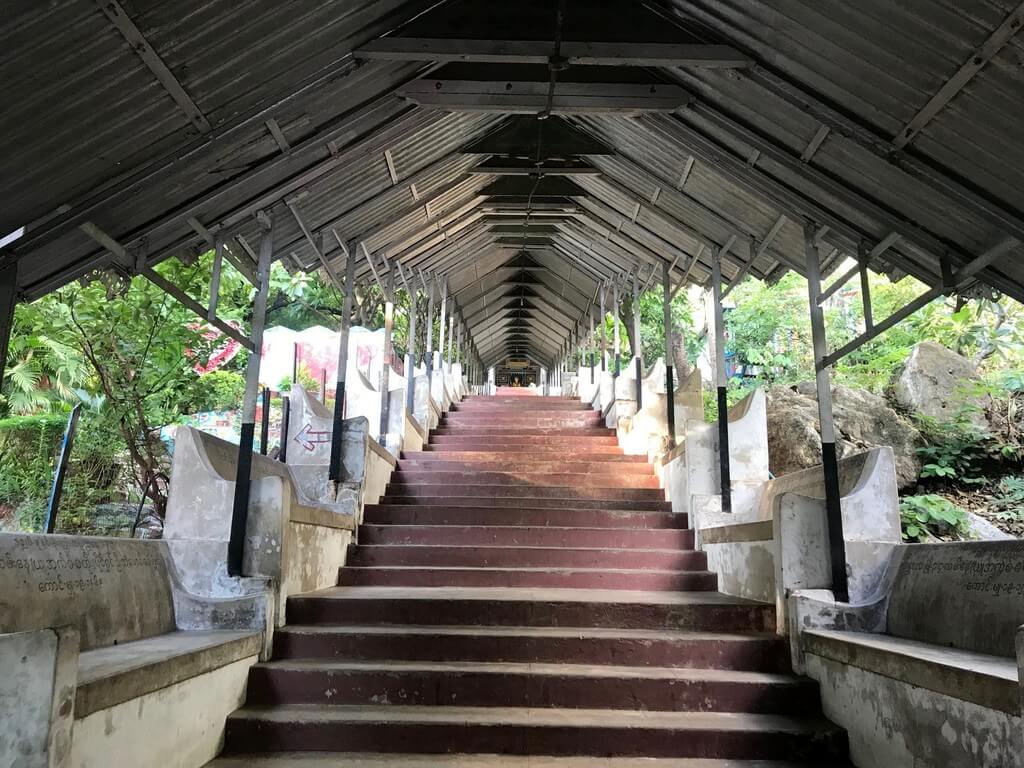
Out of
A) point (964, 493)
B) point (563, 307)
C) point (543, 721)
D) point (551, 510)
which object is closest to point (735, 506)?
point (551, 510)

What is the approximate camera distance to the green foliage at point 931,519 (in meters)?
7.64

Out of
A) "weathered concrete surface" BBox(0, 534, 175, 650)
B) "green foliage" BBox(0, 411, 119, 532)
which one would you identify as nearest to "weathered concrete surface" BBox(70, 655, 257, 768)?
"weathered concrete surface" BBox(0, 534, 175, 650)

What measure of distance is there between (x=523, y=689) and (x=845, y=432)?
705cm

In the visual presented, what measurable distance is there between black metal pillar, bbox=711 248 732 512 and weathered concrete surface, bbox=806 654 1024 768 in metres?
2.18

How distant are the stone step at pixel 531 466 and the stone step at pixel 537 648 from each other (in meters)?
3.55

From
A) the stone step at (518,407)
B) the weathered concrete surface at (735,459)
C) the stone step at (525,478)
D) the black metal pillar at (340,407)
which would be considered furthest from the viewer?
the stone step at (518,407)

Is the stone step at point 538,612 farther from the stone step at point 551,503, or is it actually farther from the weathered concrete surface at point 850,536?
the stone step at point 551,503

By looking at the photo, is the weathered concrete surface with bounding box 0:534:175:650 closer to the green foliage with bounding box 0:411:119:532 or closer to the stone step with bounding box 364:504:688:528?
the stone step with bounding box 364:504:688:528

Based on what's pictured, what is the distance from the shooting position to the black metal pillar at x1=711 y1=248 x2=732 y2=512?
233 inches

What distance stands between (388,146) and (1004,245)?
4.12 metres

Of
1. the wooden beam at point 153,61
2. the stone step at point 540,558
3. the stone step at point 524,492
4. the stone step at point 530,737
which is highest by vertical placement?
the wooden beam at point 153,61

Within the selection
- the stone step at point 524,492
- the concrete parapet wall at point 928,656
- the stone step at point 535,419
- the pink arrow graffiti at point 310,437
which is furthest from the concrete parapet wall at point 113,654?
the stone step at point 535,419

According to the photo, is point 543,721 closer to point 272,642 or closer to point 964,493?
point 272,642

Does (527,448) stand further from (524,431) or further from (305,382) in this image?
(305,382)
